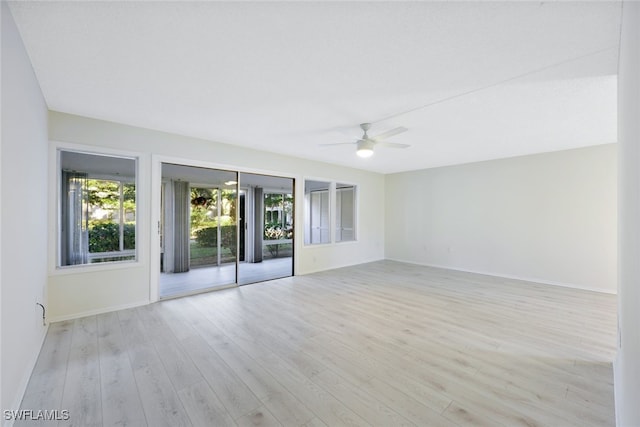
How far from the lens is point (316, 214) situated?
759 cm

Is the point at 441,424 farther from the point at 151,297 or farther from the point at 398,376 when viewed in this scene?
the point at 151,297

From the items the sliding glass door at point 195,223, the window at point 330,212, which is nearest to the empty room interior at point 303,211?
the sliding glass door at point 195,223

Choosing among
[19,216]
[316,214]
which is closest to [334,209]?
[316,214]

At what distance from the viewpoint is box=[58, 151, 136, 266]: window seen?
347cm

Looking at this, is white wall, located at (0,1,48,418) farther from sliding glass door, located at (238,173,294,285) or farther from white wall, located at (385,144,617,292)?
white wall, located at (385,144,617,292)

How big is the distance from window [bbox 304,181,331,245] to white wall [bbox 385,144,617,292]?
204cm

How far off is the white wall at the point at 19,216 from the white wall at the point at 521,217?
21.6ft

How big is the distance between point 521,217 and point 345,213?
12.3 ft

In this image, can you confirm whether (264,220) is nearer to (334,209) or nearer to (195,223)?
(195,223)

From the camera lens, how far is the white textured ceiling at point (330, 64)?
1.56 meters

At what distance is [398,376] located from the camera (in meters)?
2.01

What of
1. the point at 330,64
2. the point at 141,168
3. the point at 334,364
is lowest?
the point at 334,364

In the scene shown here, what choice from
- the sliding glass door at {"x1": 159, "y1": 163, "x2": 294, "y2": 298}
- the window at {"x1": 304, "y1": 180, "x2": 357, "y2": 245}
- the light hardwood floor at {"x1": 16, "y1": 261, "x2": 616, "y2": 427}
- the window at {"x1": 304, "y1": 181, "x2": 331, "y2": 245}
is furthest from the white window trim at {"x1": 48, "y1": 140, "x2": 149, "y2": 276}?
the window at {"x1": 304, "y1": 181, "x2": 331, "y2": 245}

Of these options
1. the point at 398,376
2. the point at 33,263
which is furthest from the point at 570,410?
the point at 33,263
